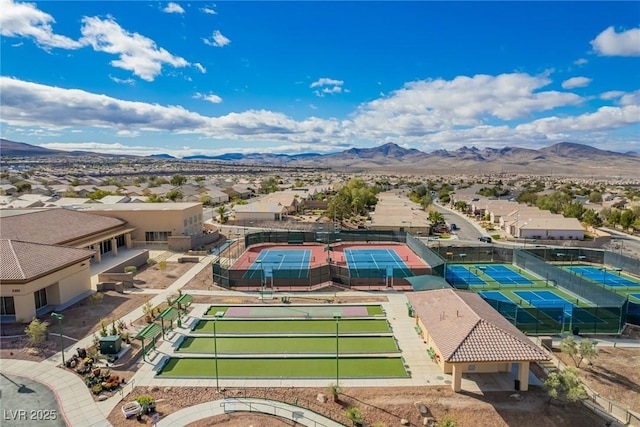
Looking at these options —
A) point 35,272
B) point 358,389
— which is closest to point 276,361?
point 358,389

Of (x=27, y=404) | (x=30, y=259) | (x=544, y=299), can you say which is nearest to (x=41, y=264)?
(x=30, y=259)

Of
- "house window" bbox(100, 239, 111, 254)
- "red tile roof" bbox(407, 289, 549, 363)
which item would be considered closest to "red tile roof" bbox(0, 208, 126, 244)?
"house window" bbox(100, 239, 111, 254)

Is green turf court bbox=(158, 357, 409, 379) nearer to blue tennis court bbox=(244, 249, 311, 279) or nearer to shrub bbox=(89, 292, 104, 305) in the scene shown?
shrub bbox=(89, 292, 104, 305)

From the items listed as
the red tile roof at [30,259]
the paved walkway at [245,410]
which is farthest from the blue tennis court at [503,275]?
the red tile roof at [30,259]

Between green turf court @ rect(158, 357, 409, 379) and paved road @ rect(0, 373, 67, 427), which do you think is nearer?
paved road @ rect(0, 373, 67, 427)

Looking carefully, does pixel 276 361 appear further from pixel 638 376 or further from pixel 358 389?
pixel 638 376

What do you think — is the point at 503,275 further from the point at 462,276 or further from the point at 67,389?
the point at 67,389
